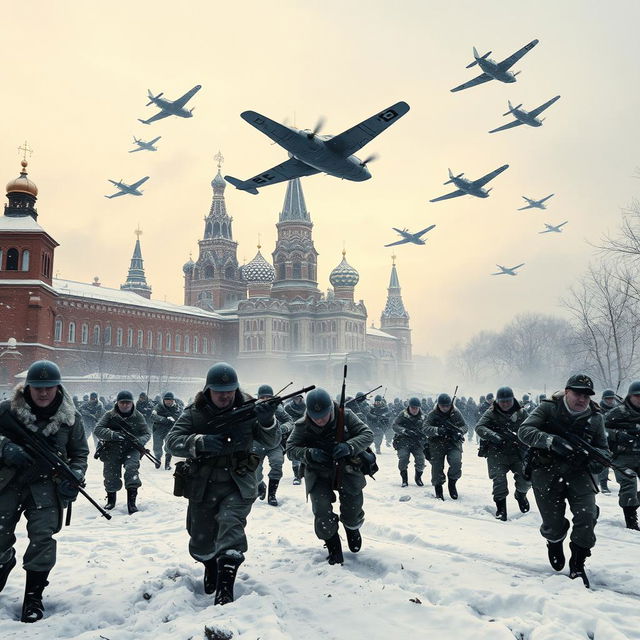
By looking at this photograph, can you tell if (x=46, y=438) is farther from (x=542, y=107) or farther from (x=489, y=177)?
(x=542, y=107)

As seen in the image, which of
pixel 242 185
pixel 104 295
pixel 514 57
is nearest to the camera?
pixel 242 185

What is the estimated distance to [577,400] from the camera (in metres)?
5.32

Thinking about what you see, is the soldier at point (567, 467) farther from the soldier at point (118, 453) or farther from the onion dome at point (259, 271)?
the onion dome at point (259, 271)

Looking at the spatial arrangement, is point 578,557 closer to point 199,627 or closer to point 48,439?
point 199,627

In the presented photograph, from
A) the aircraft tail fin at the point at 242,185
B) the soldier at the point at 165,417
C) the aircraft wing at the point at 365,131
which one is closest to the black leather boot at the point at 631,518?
the aircraft wing at the point at 365,131

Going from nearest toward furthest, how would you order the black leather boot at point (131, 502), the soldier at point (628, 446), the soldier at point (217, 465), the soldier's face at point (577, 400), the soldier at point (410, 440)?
the soldier at point (217, 465), the soldier's face at point (577, 400), the soldier at point (628, 446), the black leather boot at point (131, 502), the soldier at point (410, 440)

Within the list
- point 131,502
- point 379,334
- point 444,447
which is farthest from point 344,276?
point 131,502

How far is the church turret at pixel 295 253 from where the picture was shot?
244 ft

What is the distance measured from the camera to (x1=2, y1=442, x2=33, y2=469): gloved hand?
429cm

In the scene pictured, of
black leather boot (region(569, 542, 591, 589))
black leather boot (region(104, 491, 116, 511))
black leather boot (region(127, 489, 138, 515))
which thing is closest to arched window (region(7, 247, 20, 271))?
black leather boot (region(104, 491, 116, 511))

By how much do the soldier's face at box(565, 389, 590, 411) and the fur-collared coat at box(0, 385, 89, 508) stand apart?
4625mm

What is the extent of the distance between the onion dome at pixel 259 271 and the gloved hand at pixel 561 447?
70559 mm

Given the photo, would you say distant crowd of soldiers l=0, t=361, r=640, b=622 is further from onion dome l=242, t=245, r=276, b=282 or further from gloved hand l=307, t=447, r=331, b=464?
onion dome l=242, t=245, r=276, b=282

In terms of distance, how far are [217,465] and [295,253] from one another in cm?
7068
